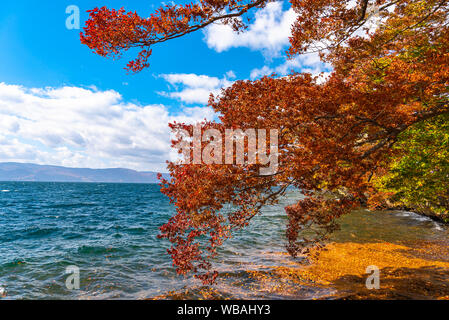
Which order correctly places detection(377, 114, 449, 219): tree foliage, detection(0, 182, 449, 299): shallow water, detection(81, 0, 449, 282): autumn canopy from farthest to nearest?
detection(377, 114, 449, 219): tree foliage, detection(0, 182, 449, 299): shallow water, detection(81, 0, 449, 282): autumn canopy

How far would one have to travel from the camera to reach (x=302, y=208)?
850 centimetres

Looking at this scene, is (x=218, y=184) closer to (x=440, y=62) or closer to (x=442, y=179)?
(x=440, y=62)

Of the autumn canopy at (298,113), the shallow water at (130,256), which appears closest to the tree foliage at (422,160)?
the autumn canopy at (298,113)

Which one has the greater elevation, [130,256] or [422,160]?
[422,160]

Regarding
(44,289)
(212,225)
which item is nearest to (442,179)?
(212,225)

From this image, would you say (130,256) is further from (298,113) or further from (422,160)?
(422,160)

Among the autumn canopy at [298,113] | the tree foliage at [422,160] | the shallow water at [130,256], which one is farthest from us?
the tree foliage at [422,160]

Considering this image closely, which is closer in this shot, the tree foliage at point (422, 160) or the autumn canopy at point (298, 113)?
the autumn canopy at point (298, 113)

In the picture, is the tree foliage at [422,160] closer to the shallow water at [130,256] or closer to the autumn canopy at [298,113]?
the autumn canopy at [298,113]

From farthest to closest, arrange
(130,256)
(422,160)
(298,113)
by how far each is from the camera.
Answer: (130,256), (422,160), (298,113)

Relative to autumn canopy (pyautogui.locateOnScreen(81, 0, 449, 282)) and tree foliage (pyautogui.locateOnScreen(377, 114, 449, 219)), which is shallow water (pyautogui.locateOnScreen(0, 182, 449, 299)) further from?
tree foliage (pyautogui.locateOnScreen(377, 114, 449, 219))

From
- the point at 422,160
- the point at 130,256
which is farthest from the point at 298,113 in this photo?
the point at 130,256

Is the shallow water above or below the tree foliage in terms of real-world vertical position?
below

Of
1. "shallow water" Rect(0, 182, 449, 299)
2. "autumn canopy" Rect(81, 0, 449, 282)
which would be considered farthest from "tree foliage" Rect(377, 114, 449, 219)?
"shallow water" Rect(0, 182, 449, 299)
